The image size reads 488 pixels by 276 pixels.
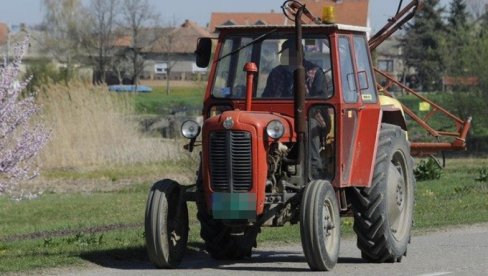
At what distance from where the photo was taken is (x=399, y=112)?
13.9 m

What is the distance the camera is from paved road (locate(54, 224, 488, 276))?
1173cm

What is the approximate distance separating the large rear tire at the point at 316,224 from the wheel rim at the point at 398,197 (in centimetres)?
137

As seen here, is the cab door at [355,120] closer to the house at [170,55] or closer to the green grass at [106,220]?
the green grass at [106,220]

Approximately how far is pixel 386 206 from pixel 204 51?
2445 mm

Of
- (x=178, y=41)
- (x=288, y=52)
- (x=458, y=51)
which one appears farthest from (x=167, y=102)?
(x=288, y=52)

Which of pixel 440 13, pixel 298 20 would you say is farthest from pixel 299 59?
pixel 440 13

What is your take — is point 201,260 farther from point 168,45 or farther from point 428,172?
point 168,45

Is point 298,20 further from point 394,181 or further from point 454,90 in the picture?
point 454,90

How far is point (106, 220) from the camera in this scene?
69.5 feet

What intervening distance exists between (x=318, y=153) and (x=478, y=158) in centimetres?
3600

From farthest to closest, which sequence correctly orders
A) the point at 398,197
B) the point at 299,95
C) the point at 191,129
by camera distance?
the point at 398,197
the point at 191,129
the point at 299,95

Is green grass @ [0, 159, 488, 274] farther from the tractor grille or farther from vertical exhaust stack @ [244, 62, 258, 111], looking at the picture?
vertical exhaust stack @ [244, 62, 258, 111]

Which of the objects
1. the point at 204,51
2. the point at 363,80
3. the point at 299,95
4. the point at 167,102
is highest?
the point at 204,51

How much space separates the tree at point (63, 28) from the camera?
96812mm
